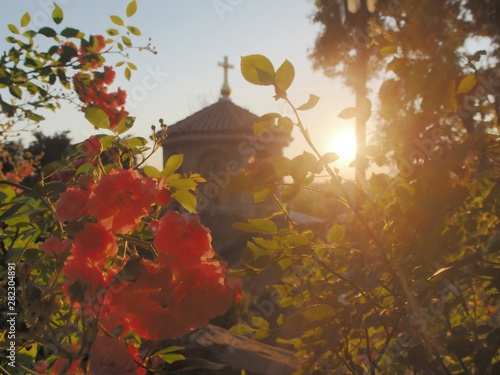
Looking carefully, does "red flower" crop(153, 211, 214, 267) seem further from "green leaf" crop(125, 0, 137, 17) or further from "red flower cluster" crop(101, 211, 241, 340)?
"green leaf" crop(125, 0, 137, 17)

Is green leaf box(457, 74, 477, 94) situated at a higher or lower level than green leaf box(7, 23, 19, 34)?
lower

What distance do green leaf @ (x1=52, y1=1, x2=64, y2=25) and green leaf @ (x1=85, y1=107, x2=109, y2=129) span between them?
8.64ft

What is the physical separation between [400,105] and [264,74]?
2.25 ft

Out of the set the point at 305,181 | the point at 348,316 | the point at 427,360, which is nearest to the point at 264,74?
→ the point at 305,181

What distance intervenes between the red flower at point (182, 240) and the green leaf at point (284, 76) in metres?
0.49

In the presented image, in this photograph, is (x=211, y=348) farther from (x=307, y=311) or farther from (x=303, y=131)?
(x=303, y=131)

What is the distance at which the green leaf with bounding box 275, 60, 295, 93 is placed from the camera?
1300 millimetres

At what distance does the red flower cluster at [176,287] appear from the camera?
954mm

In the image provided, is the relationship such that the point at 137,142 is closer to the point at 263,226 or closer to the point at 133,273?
the point at 263,226

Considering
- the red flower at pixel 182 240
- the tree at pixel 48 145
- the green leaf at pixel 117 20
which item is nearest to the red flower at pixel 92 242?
the red flower at pixel 182 240

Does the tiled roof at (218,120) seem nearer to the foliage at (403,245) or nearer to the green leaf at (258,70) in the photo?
the foliage at (403,245)

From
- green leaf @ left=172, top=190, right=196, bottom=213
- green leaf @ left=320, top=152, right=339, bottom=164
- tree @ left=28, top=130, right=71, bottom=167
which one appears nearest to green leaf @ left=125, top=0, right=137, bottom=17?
green leaf @ left=172, top=190, right=196, bottom=213

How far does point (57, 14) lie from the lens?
3678mm

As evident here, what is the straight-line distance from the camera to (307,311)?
4.65 feet
